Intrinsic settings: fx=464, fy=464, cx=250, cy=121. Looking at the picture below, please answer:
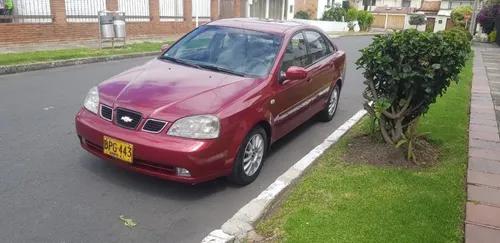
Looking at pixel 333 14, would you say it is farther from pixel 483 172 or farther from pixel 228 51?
pixel 483 172

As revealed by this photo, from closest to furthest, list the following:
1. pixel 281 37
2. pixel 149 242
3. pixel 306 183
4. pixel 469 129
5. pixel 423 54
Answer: pixel 149 242 → pixel 306 183 → pixel 423 54 → pixel 281 37 → pixel 469 129

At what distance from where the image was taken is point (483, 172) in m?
4.95

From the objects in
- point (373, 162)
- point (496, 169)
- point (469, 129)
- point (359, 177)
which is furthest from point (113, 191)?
point (469, 129)

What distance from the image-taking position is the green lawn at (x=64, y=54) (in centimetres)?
1086

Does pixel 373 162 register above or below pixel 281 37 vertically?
below

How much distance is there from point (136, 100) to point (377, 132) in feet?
10.1

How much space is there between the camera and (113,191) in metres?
4.25

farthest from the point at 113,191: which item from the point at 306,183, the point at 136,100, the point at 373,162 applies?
the point at 373,162

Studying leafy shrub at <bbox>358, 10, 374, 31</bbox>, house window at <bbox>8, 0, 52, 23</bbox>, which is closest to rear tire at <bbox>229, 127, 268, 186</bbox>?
house window at <bbox>8, 0, 52, 23</bbox>

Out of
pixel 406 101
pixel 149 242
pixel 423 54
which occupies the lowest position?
pixel 149 242

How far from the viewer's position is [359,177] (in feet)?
15.5

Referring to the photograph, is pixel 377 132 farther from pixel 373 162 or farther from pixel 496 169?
pixel 496 169

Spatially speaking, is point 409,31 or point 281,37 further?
point 281,37

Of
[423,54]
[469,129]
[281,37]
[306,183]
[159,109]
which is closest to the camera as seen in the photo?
[159,109]
